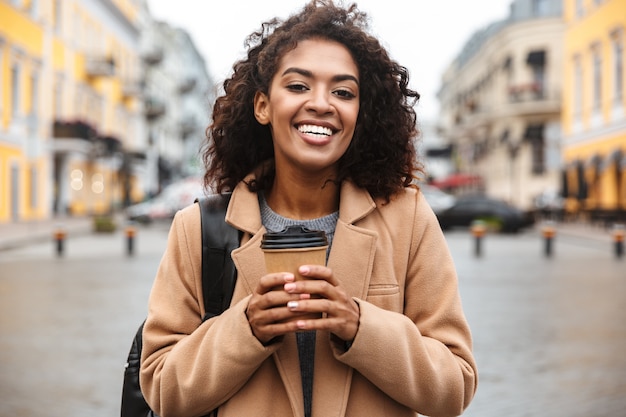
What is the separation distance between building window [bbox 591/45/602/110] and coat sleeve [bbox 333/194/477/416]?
34.5 metres

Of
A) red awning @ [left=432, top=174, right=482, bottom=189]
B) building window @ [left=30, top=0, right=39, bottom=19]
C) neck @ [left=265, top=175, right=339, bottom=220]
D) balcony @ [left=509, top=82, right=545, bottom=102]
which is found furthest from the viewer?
red awning @ [left=432, top=174, right=482, bottom=189]

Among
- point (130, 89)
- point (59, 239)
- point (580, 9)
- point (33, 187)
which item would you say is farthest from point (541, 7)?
point (59, 239)

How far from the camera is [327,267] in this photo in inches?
72.4

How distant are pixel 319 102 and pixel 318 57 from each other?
0.12 metres

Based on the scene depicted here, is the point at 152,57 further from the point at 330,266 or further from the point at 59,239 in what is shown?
the point at 330,266

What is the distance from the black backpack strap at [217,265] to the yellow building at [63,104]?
31553 millimetres

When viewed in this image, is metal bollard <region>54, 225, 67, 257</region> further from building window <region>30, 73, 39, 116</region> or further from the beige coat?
building window <region>30, 73, 39, 116</region>

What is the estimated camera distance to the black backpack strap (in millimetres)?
2002

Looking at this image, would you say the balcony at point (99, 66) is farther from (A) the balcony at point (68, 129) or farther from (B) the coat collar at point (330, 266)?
(B) the coat collar at point (330, 266)

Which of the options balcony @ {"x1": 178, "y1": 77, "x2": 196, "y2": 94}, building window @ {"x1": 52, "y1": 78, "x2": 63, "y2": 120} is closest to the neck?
building window @ {"x1": 52, "y1": 78, "x2": 63, "y2": 120}

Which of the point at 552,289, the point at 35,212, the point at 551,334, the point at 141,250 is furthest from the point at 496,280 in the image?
the point at 35,212

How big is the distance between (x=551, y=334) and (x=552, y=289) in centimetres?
402

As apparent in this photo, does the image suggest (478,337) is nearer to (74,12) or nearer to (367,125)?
(367,125)

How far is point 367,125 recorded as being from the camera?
218 centimetres
